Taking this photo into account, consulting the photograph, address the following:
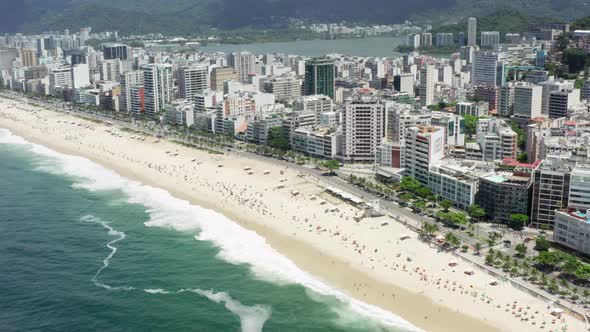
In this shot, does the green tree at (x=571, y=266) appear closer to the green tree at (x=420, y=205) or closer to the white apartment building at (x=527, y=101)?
the green tree at (x=420, y=205)

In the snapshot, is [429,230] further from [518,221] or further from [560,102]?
[560,102]

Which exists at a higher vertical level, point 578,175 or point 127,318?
point 578,175

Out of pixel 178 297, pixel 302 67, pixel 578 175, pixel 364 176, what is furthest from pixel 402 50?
pixel 178 297

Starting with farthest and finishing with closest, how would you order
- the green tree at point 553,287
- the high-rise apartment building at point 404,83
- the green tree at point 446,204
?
the high-rise apartment building at point 404,83 → the green tree at point 446,204 → the green tree at point 553,287

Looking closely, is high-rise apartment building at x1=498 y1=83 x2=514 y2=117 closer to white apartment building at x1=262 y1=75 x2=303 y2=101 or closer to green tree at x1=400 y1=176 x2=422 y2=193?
white apartment building at x1=262 y1=75 x2=303 y2=101

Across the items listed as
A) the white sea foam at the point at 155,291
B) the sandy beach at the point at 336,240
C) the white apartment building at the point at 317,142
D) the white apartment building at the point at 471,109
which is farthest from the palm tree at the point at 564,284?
the white apartment building at the point at 471,109

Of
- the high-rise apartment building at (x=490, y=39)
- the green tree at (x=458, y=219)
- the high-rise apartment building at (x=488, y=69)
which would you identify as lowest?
the green tree at (x=458, y=219)

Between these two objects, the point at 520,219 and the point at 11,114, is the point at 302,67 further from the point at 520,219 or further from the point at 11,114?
the point at 520,219

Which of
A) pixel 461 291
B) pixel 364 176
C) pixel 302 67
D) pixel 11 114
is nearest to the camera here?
pixel 461 291
